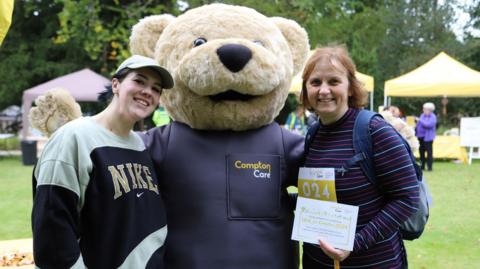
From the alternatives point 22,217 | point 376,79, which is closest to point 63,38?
point 22,217

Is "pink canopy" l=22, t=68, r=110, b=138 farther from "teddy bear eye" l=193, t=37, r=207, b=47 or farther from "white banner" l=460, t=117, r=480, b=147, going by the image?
"teddy bear eye" l=193, t=37, r=207, b=47

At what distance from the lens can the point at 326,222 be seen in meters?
2.22

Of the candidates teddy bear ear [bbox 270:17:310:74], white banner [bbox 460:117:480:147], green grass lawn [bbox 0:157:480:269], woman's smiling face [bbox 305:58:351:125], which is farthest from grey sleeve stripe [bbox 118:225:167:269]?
white banner [bbox 460:117:480:147]

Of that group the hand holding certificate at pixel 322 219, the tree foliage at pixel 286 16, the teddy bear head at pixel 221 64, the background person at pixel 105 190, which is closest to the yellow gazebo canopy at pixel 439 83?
the tree foliage at pixel 286 16

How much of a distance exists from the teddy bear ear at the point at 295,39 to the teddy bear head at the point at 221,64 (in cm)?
14

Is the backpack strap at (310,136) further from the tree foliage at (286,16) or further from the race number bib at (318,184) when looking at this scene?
the tree foliage at (286,16)

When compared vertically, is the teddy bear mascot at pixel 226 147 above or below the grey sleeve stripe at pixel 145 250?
above

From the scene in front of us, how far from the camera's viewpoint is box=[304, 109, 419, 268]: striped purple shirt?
2186mm

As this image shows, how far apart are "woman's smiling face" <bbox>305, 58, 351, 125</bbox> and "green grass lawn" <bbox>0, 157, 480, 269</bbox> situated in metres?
3.27

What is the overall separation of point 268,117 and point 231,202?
0.50 m

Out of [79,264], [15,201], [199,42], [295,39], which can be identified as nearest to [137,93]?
[199,42]

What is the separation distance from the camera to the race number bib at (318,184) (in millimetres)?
2262

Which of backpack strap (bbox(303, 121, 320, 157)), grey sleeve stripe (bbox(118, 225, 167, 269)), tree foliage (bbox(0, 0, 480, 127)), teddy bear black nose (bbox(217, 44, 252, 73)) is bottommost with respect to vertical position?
grey sleeve stripe (bbox(118, 225, 167, 269))

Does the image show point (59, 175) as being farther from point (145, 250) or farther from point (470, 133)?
point (470, 133)
